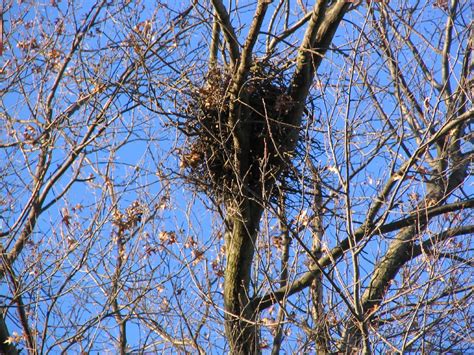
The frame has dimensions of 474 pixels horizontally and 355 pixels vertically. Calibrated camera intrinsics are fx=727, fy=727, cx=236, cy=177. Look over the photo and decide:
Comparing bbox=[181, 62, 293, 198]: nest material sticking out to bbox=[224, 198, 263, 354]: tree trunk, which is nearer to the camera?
bbox=[181, 62, 293, 198]: nest material sticking out

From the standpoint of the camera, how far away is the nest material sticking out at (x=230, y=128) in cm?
437

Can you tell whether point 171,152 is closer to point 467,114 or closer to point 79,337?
point 79,337

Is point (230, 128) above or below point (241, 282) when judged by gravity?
above

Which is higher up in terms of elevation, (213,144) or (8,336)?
(213,144)

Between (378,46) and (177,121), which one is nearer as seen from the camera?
(177,121)

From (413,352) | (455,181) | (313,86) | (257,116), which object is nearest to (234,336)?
(413,352)

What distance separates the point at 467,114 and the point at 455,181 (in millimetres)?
1273

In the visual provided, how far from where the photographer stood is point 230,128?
4367mm

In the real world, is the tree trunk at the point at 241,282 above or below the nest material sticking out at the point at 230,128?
below

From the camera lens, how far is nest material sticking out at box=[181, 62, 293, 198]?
172 inches

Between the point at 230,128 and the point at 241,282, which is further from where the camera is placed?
the point at 241,282

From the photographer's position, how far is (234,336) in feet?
15.1

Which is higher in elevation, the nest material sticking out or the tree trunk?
the nest material sticking out

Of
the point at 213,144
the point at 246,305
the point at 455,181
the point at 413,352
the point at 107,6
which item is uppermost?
the point at 107,6
